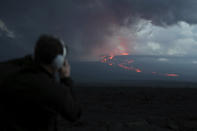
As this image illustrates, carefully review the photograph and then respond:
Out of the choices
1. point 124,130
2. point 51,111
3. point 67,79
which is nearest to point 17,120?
point 51,111

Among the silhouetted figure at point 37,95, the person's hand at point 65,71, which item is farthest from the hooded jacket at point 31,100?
the person's hand at point 65,71

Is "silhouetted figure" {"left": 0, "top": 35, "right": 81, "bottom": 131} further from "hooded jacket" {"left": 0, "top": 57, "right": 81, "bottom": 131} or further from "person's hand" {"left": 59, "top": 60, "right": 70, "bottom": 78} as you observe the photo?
"person's hand" {"left": 59, "top": 60, "right": 70, "bottom": 78}

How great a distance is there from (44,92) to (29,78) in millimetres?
157

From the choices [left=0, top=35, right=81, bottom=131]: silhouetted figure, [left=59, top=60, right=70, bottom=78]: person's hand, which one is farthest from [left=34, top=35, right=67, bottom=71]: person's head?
[left=59, top=60, right=70, bottom=78]: person's hand

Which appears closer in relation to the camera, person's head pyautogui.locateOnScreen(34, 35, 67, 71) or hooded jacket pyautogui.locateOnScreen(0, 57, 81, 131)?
hooded jacket pyautogui.locateOnScreen(0, 57, 81, 131)

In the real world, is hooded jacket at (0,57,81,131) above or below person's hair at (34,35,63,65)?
below

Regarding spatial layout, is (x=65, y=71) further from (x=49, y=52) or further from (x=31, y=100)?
(x=31, y=100)

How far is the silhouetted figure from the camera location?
144 centimetres

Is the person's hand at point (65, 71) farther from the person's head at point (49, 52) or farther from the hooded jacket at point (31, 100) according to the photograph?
the hooded jacket at point (31, 100)

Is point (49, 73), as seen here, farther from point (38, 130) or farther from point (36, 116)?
point (38, 130)

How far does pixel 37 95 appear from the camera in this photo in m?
1.43

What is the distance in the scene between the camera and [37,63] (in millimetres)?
1611

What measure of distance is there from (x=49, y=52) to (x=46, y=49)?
0.03 metres

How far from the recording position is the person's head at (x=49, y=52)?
62.8 inches
